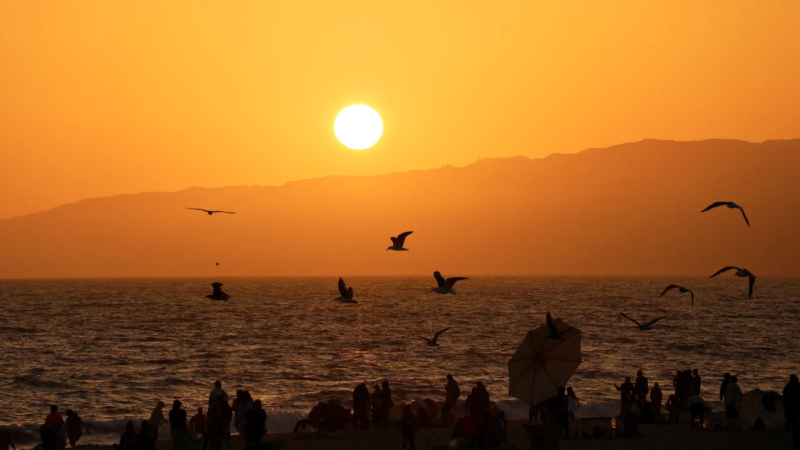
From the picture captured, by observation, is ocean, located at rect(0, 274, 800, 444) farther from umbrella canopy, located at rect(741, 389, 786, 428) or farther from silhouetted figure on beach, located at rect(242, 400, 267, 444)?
silhouetted figure on beach, located at rect(242, 400, 267, 444)

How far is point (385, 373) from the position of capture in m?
49.0

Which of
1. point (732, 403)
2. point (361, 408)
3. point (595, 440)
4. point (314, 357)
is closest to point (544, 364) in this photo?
point (595, 440)

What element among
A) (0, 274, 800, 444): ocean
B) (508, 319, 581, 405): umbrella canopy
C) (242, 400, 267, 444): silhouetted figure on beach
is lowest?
(0, 274, 800, 444): ocean

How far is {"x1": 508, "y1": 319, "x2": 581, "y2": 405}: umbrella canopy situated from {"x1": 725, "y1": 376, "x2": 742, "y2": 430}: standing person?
5573 millimetres

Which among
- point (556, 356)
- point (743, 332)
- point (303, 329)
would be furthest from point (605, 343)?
point (556, 356)

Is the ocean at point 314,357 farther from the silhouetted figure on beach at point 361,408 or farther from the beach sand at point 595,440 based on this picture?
the beach sand at point 595,440

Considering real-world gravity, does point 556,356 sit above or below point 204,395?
above

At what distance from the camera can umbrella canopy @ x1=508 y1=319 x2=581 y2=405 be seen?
19547mm

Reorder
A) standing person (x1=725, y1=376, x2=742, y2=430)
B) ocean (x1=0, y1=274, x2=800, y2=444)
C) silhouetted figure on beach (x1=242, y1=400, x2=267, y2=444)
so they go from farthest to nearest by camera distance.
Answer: ocean (x1=0, y1=274, x2=800, y2=444) → standing person (x1=725, y1=376, x2=742, y2=430) → silhouetted figure on beach (x1=242, y1=400, x2=267, y2=444)

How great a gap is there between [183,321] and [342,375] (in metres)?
60.7

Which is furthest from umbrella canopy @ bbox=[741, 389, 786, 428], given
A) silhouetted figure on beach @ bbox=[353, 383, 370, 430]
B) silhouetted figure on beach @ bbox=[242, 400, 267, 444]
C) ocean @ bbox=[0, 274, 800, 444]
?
silhouetted figure on beach @ bbox=[242, 400, 267, 444]

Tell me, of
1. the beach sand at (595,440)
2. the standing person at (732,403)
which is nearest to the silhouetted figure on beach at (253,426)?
the beach sand at (595,440)

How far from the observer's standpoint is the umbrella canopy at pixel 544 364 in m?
19.5

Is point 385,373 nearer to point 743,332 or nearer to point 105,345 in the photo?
point 105,345
